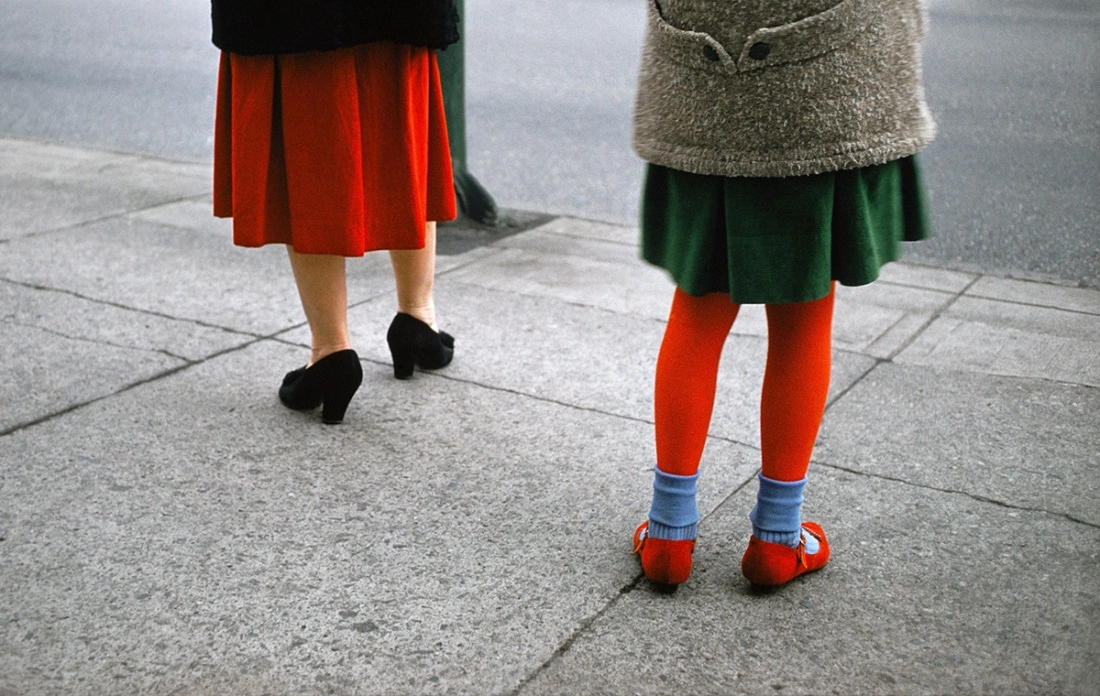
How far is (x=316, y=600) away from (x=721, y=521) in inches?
36.7

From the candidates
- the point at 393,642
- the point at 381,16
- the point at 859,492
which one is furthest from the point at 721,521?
the point at 381,16

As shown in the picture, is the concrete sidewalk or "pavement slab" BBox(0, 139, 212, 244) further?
"pavement slab" BBox(0, 139, 212, 244)

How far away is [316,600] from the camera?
238 centimetres

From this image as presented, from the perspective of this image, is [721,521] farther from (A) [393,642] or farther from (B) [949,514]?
(A) [393,642]

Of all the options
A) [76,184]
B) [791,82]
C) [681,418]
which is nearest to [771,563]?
[681,418]

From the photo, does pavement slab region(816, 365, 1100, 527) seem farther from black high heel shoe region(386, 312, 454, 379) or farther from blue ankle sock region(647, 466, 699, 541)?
black high heel shoe region(386, 312, 454, 379)

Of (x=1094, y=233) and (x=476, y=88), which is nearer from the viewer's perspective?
(x=1094, y=233)

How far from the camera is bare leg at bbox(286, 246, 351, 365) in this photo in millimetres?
3227

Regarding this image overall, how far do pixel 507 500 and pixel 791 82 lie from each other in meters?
1.22

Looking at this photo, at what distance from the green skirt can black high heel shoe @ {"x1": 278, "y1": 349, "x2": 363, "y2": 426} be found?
119 cm

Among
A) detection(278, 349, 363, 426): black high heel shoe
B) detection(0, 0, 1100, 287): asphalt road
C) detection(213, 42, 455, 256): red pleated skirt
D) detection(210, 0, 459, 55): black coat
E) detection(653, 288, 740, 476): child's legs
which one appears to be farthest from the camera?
detection(0, 0, 1100, 287): asphalt road

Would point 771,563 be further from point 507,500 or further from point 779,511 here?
point 507,500

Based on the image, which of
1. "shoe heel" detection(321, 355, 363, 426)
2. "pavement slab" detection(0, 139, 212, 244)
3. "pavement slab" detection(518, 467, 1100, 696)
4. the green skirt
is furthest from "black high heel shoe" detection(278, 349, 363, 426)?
"pavement slab" detection(0, 139, 212, 244)

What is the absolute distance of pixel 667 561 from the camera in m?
2.40
